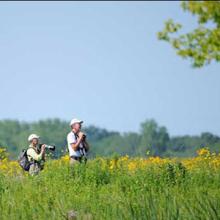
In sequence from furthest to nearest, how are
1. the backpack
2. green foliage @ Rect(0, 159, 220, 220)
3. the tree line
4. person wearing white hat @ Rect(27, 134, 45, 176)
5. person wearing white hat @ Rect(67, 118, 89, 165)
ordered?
the tree line
the backpack
person wearing white hat @ Rect(27, 134, 45, 176)
person wearing white hat @ Rect(67, 118, 89, 165)
green foliage @ Rect(0, 159, 220, 220)

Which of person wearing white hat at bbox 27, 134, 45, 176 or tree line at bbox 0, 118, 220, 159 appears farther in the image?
tree line at bbox 0, 118, 220, 159

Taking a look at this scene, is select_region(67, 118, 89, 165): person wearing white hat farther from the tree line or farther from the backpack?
the tree line

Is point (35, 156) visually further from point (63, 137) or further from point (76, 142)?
point (63, 137)

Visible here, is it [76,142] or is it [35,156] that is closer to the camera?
[76,142]

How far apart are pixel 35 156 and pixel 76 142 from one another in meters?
0.87

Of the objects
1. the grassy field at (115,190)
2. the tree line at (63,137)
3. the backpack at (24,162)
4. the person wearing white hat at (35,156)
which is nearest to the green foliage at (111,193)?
the grassy field at (115,190)

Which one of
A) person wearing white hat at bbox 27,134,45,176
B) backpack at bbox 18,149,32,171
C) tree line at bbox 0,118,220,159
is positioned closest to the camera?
person wearing white hat at bbox 27,134,45,176

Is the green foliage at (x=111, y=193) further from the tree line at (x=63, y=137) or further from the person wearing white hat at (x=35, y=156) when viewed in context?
the tree line at (x=63, y=137)

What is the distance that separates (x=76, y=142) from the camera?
1933 cm

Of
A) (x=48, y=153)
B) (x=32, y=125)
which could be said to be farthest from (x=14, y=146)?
(x=48, y=153)

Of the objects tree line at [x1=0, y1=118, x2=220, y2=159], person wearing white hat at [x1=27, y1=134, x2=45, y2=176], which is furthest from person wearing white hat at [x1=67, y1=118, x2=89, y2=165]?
tree line at [x1=0, y1=118, x2=220, y2=159]

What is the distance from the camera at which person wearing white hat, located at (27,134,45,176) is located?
64.1 feet

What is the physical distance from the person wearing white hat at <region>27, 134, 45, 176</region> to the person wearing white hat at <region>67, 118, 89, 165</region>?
567 millimetres

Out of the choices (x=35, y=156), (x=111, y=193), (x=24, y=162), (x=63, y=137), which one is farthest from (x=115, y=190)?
(x=63, y=137)
